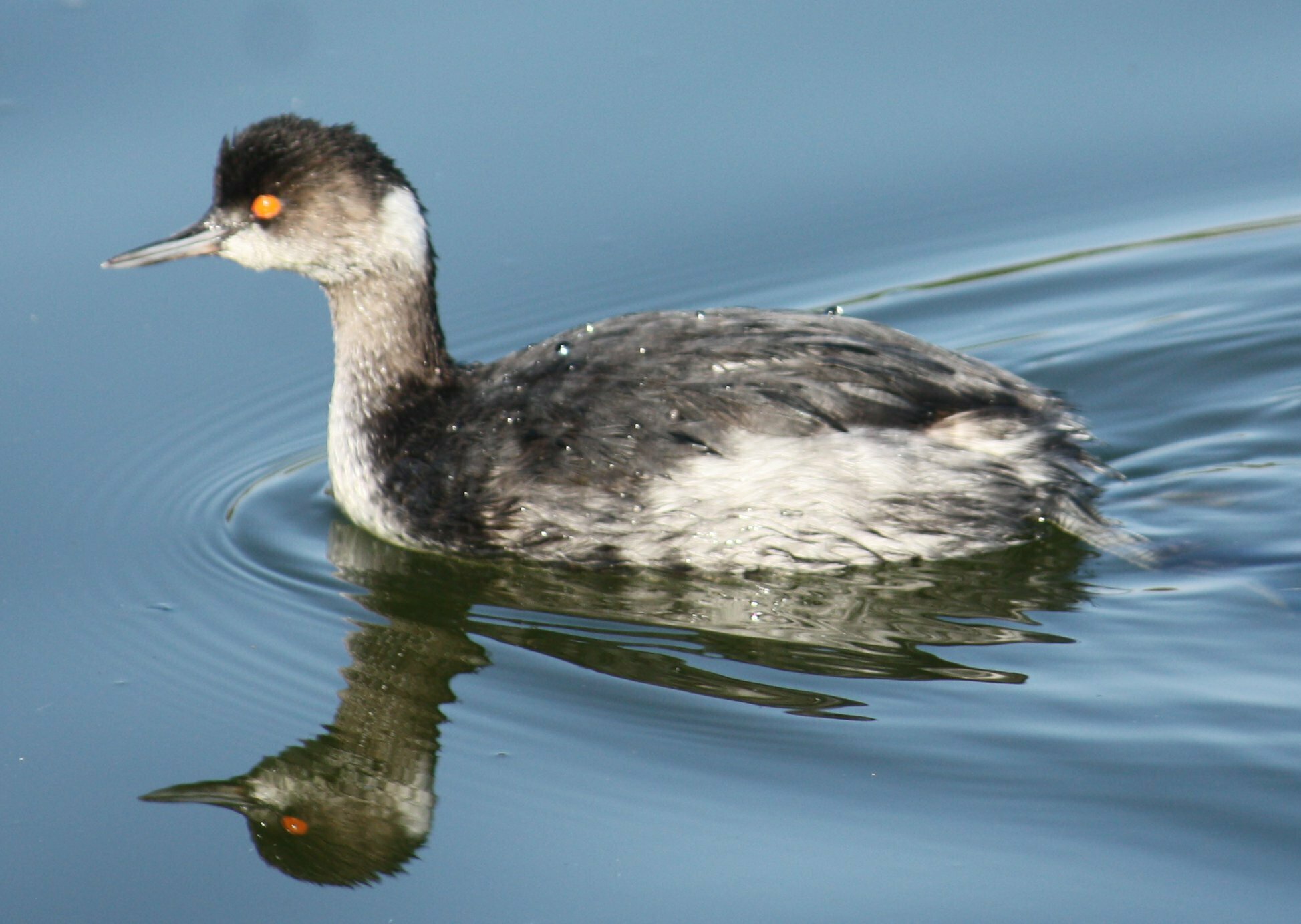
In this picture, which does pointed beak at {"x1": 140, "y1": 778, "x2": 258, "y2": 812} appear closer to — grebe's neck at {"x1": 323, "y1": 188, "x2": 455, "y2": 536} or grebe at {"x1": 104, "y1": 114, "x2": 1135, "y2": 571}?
grebe at {"x1": 104, "y1": 114, "x2": 1135, "y2": 571}

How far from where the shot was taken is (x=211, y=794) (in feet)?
16.8

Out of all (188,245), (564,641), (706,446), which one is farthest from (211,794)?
(188,245)

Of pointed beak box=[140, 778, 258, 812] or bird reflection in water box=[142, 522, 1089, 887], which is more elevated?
bird reflection in water box=[142, 522, 1089, 887]

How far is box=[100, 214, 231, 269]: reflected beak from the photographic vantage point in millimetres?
6820

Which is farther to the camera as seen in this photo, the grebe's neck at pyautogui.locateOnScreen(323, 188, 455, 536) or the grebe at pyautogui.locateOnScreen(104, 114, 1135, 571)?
the grebe's neck at pyautogui.locateOnScreen(323, 188, 455, 536)

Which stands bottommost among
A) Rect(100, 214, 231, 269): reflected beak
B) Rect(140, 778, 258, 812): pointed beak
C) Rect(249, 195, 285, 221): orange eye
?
Rect(140, 778, 258, 812): pointed beak

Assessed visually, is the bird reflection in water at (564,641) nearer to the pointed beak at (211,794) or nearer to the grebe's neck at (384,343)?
the pointed beak at (211,794)

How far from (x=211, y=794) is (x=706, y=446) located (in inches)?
75.5

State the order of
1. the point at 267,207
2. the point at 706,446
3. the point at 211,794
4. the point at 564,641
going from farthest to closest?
the point at 267,207, the point at 706,446, the point at 564,641, the point at 211,794

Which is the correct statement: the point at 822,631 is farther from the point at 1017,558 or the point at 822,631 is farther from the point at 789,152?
the point at 789,152

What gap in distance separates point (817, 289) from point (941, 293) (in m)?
0.55

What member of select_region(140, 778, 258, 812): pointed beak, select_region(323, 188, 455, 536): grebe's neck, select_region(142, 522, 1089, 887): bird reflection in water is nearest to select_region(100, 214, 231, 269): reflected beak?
select_region(323, 188, 455, 536): grebe's neck

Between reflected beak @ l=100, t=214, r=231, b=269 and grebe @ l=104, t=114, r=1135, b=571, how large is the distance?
13cm

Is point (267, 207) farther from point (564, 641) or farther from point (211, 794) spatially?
point (211, 794)
